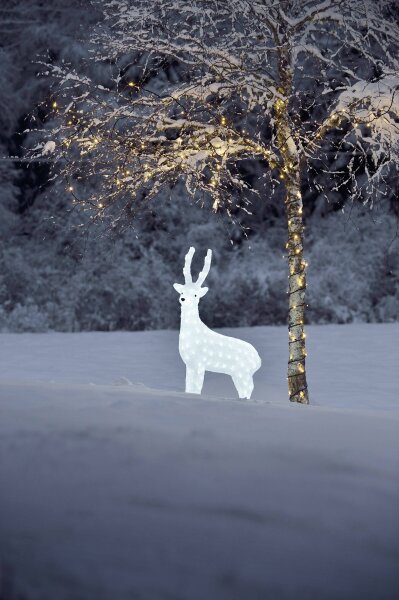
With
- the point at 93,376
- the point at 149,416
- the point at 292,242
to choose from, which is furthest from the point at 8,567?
the point at 93,376

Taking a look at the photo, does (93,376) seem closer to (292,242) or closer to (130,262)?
(292,242)

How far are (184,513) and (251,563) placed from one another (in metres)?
0.44

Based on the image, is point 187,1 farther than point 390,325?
No

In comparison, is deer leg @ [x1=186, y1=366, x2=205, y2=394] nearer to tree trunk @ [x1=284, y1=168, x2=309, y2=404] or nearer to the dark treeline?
tree trunk @ [x1=284, y1=168, x2=309, y2=404]

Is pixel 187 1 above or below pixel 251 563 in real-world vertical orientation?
above

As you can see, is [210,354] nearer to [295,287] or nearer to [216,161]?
[295,287]

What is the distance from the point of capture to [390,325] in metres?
17.4

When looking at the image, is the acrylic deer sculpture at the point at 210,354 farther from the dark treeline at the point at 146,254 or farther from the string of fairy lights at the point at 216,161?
the dark treeline at the point at 146,254

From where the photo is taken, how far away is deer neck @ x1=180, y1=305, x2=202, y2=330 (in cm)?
812

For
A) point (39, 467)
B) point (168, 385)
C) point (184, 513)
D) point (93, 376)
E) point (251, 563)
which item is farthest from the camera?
point (93, 376)

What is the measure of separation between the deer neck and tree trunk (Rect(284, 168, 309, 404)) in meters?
1.16

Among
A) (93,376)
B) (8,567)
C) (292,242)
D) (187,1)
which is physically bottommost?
(93,376)

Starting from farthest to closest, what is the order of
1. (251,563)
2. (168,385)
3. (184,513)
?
(168,385) < (184,513) < (251,563)

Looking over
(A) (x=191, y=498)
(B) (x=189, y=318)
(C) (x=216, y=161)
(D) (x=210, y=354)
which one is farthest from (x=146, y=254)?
(A) (x=191, y=498)
